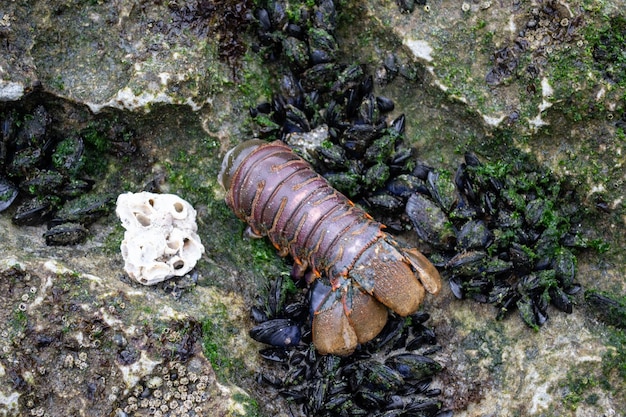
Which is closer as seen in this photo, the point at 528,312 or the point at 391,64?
the point at 528,312

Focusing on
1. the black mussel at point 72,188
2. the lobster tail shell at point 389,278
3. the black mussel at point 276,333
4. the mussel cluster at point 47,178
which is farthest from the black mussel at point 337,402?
the black mussel at point 72,188

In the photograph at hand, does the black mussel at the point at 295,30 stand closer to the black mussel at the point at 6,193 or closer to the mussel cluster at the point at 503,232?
the mussel cluster at the point at 503,232

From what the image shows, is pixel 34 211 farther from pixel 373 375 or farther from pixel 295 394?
pixel 373 375

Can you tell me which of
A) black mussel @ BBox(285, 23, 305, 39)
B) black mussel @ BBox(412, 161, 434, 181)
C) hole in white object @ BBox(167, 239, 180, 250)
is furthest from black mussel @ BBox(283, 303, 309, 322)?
black mussel @ BBox(285, 23, 305, 39)

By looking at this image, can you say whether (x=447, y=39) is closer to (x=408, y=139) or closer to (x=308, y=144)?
(x=408, y=139)

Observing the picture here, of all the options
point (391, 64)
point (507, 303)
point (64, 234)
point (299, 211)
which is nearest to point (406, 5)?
point (391, 64)

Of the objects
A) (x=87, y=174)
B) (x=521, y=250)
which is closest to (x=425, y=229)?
(x=521, y=250)
